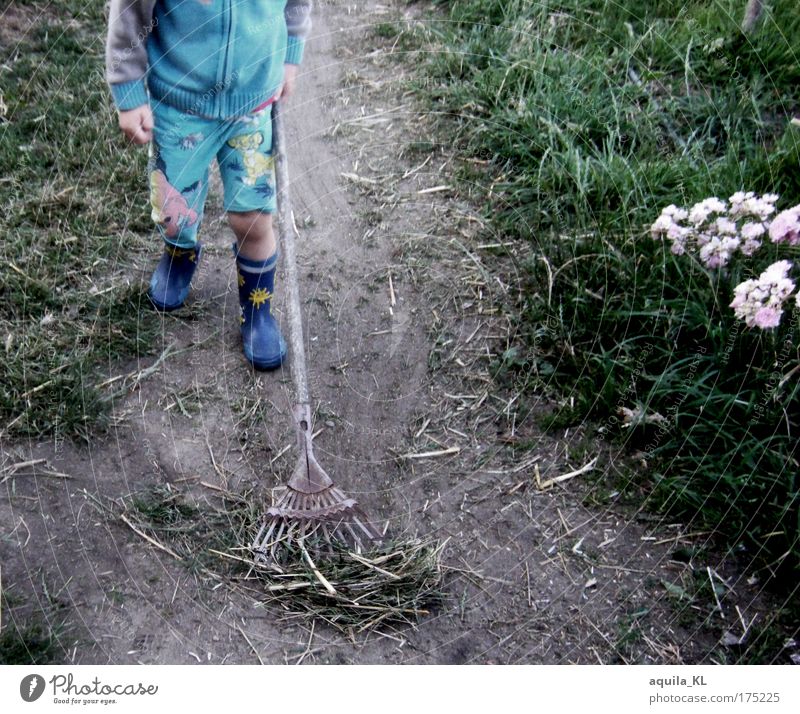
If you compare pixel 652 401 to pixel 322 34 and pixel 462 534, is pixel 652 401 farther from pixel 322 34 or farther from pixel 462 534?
pixel 322 34

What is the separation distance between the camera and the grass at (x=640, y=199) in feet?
5.74

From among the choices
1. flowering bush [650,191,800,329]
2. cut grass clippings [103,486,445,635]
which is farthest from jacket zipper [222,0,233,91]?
flowering bush [650,191,800,329]

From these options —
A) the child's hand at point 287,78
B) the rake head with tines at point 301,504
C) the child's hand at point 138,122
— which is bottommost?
the rake head with tines at point 301,504

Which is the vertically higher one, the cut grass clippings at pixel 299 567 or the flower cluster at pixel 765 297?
the flower cluster at pixel 765 297

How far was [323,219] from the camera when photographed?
2389 mm

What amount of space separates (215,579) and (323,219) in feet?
3.69

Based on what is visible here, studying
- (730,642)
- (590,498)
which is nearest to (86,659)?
(590,498)

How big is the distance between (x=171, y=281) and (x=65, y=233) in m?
0.39

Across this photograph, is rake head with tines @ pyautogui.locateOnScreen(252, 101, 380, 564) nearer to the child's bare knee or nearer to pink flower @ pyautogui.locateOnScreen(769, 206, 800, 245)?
the child's bare knee

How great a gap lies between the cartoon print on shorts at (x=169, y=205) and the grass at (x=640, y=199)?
0.80 metres

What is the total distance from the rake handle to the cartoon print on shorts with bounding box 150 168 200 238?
0.21 meters

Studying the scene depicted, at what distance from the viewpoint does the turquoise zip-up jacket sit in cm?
162

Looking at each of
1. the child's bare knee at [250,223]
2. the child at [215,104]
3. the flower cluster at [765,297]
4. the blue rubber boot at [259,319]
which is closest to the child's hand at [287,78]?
the child at [215,104]

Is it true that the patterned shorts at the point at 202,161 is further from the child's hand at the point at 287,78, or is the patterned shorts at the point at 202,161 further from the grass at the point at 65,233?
the grass at the point at 65,233
